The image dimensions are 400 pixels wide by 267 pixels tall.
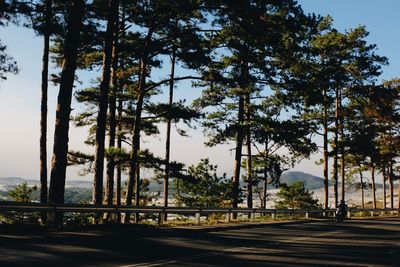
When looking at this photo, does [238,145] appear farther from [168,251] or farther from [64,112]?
[168,251]

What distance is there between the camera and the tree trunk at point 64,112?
1722 centimetres

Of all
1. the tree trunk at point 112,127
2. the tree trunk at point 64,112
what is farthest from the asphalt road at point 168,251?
the tree trunk at point 112,127

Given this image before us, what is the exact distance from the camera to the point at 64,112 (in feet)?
→ 57.7

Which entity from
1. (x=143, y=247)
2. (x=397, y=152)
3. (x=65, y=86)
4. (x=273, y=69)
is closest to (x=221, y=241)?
(x=143, y=247)

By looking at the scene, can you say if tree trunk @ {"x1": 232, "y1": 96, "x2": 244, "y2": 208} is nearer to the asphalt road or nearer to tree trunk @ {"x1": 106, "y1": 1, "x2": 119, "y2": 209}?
tree trunk @ {"x1": 106, "y1": 1, "x2": 119, "y2": 209}

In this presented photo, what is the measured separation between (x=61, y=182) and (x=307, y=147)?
26.9 m

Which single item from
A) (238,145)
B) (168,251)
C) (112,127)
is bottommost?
(168,251)

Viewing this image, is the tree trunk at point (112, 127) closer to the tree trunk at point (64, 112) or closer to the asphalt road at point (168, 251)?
the tree trunk at point (64, 112)

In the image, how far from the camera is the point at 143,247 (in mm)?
11914

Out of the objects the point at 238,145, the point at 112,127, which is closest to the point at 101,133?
the point at 112,127

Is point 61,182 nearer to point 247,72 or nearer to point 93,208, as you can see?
point 93,208

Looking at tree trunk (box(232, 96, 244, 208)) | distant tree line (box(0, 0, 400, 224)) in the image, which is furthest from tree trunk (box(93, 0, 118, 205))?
tree trunk (box(232, 96, 244, 208))

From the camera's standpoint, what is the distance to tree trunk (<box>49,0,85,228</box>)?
17.2 meters

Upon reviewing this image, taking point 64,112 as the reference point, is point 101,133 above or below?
below
